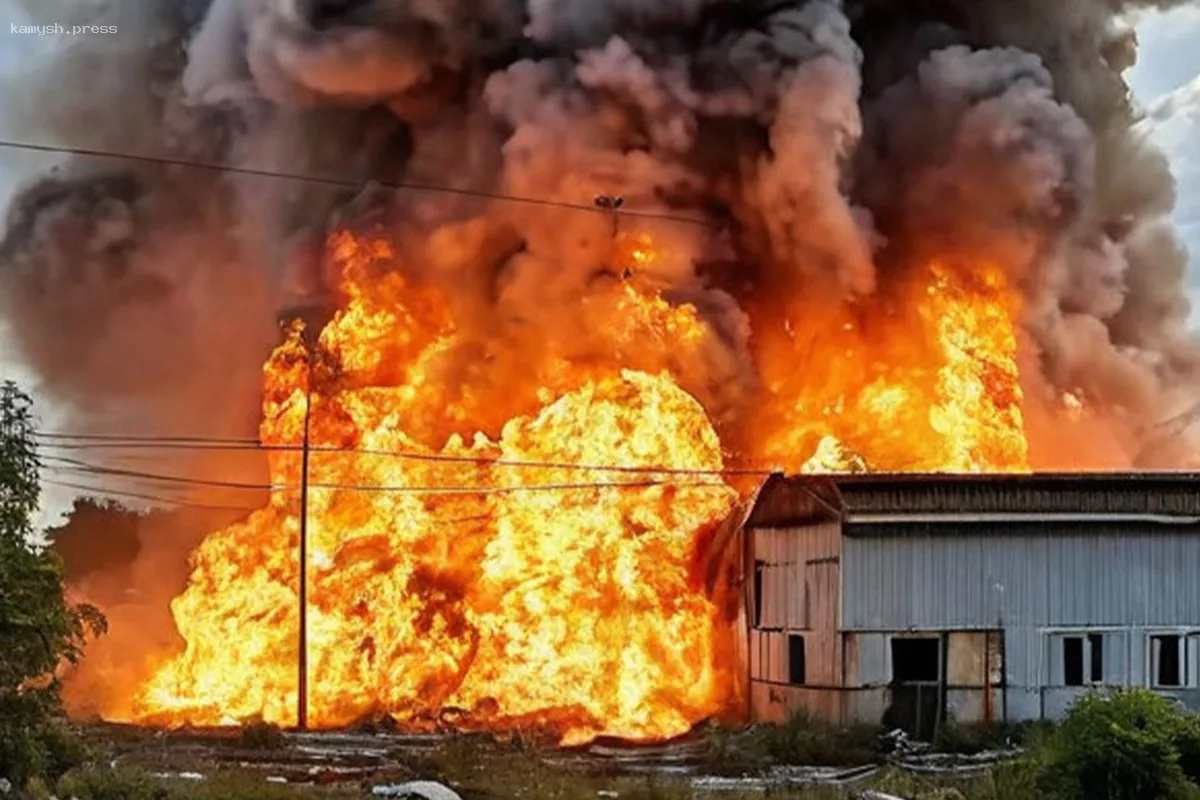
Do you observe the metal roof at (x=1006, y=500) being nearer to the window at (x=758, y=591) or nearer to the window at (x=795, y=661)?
the window at (x=795, y=661)

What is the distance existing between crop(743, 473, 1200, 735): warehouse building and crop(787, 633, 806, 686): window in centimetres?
151

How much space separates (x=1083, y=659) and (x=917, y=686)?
3.69 m

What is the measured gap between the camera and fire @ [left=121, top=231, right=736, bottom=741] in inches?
1502

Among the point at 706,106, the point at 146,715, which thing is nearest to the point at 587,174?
the point at 706,106

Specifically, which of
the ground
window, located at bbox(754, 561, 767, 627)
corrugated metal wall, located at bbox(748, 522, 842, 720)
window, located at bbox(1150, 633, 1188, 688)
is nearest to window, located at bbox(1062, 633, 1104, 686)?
window, located at bbox(1150, 633, 1188, 688)

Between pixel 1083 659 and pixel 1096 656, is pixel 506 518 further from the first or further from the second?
pixel 1096 656

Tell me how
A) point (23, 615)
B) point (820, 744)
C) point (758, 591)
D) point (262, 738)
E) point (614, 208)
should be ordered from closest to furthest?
point (23, 615) → point (820, 744) → point (262, 738) → point (758, 591) → point (614, 208)

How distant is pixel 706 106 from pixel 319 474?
A: 15289 mm

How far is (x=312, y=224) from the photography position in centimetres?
4881

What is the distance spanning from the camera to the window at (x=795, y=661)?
1392 inches

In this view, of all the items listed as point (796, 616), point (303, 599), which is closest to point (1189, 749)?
point (796, 616)

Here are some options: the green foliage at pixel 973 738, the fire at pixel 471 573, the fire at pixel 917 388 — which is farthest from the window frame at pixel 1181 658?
the fire at pixel 471 573

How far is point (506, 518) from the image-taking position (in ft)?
131

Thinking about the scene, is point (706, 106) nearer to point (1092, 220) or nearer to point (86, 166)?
point (1092, 220)
